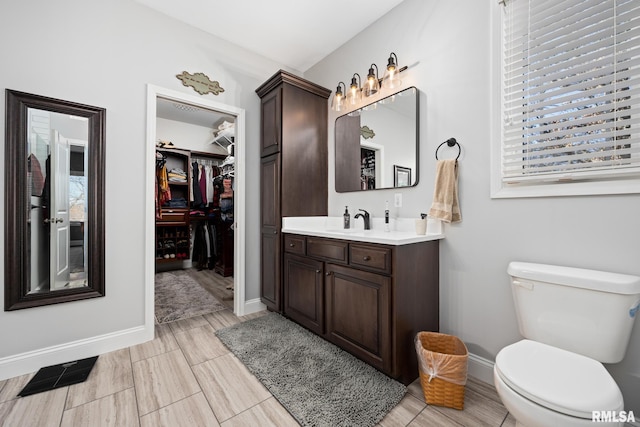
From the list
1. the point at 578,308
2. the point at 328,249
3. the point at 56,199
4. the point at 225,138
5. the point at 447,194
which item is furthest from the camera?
the point at 225,138

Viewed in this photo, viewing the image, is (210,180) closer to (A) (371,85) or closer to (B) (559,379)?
(A) (371,85)

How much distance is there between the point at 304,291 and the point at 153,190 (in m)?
1.53

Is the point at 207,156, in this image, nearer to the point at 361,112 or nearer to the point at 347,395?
the point at 361,112

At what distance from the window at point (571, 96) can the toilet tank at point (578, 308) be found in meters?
0.43

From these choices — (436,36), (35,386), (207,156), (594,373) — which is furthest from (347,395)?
(207,156)

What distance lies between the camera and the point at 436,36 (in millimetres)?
1928

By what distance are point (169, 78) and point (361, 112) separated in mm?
1735

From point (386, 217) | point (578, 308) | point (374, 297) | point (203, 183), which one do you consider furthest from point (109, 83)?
point (578, 308)

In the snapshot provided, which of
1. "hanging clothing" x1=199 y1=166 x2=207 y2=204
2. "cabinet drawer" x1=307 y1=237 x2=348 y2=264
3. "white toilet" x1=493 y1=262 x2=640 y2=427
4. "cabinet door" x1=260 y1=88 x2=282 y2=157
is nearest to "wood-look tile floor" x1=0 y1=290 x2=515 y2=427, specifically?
"white toilet" x1=493 y1=262 x2=640 y2=427

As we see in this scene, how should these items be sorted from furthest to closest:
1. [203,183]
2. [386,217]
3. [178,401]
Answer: [203,183] → [386,217] → [178,401]

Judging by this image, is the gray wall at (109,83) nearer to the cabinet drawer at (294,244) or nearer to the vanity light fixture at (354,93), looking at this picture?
the cabinet drawer at (294,244)

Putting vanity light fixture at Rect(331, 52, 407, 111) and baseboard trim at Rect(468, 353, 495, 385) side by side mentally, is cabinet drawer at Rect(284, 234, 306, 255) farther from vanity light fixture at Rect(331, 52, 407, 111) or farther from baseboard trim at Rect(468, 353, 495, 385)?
baseboard trim at Rect(468, 353, 495, 385)

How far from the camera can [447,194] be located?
5.78 ft

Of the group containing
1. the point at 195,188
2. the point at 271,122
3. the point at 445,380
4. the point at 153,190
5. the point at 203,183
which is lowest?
the point at 445,380
